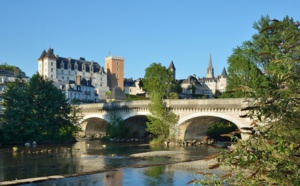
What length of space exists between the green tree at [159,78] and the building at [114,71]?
146 ft

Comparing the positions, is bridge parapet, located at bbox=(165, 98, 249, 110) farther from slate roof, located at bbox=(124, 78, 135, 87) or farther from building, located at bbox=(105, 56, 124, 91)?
slate roof, located at bbox=(124, 78, 135, 87)

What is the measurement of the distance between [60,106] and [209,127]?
20245mm

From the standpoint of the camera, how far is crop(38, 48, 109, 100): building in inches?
4365

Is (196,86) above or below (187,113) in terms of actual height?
above

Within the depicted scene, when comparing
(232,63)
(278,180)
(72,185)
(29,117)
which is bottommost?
(72,185)

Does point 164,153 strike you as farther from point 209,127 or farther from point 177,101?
point 209,127

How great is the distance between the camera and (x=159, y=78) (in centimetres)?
8331

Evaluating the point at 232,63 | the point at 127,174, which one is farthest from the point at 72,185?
the point at 232,63

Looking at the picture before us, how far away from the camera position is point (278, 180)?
5.45 meters

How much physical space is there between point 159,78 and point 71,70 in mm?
43482

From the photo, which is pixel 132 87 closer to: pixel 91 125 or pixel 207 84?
pixel 207 84

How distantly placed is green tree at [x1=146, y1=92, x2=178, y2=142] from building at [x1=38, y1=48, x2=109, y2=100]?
212 feet

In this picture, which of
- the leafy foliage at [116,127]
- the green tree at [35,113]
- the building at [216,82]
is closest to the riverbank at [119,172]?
the green tree at [35,113]

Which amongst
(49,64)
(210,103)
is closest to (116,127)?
(210,103)
